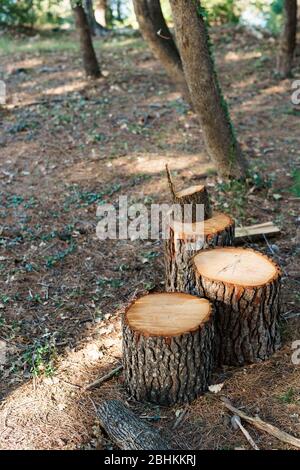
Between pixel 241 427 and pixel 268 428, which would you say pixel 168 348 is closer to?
pixel 241 427

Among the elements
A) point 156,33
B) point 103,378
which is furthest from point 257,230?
point 156,33

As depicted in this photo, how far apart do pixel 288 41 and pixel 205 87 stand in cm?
379

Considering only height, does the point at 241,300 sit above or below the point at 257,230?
above

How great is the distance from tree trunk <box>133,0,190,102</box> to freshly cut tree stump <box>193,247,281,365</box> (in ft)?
13.3

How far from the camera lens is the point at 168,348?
3.19 metres

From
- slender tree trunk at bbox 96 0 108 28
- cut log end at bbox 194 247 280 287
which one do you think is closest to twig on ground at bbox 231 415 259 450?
cut log end at bbox 194 247 280 287

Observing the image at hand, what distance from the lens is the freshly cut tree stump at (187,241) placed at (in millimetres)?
3885

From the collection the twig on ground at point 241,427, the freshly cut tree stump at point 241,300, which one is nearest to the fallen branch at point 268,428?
→ the twig on ground at point 241,427

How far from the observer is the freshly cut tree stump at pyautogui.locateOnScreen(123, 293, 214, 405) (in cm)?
320

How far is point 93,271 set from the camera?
482 cm

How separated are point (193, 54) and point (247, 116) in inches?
111

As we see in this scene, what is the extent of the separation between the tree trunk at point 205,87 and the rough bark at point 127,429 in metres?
3.22
